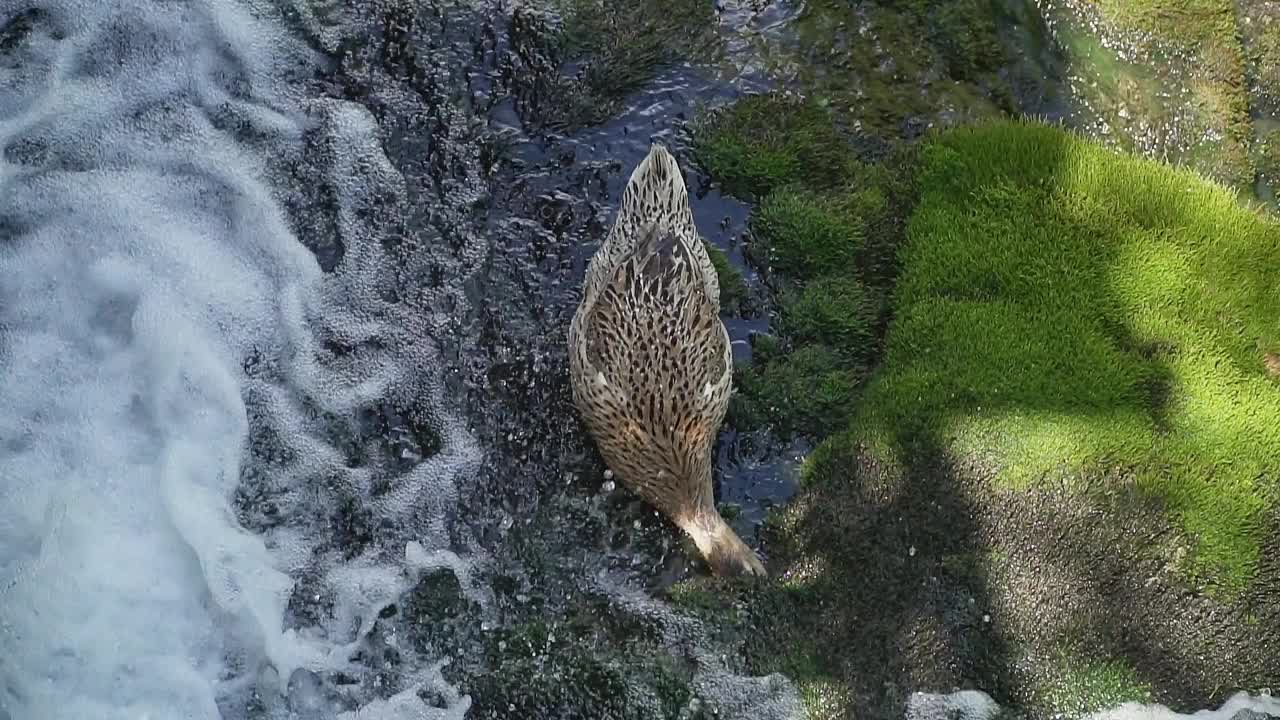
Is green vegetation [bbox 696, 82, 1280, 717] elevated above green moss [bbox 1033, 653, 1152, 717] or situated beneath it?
elevated above

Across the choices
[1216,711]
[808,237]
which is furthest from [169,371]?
[1216,711]

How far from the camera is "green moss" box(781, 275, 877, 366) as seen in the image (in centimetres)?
493

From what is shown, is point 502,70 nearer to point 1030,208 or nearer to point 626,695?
point 1030,208

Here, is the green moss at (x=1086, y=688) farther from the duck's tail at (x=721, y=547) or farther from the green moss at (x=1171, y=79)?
the green moss at (x=1171, y=79)

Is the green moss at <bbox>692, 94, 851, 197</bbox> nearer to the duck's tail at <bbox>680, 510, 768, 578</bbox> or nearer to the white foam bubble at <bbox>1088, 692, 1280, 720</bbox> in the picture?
the duck's tail at <bbox>680, 510, 768, 578</bbox>

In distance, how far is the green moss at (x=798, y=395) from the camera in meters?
4.75

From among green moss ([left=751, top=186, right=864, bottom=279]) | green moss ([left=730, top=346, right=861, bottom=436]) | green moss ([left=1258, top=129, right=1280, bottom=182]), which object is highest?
green moss ([left=1258, top=129, right=1280, bottom=182])

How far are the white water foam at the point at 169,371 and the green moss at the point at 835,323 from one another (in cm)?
149

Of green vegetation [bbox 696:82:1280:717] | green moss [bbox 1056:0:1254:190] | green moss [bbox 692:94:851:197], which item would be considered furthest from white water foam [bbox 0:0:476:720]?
green moss [bbox 1056:0:1254:190]

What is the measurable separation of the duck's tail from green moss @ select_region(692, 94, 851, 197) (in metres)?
1.66

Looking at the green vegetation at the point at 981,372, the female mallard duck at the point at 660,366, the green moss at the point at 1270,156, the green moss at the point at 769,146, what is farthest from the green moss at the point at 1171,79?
the female mallard duck at the point at 660,366

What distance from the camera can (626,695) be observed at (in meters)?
→ 4.21

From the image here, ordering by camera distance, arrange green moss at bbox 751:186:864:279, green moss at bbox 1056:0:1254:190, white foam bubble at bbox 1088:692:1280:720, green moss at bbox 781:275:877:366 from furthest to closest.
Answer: green moss at bbox 1056:0:1254:190 → green moss at bbox 751:186:864:279 → green moss at bbox 781:275:877:366 → white foam bubble at bbox 1088:692:1280:720

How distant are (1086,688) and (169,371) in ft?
12.6
